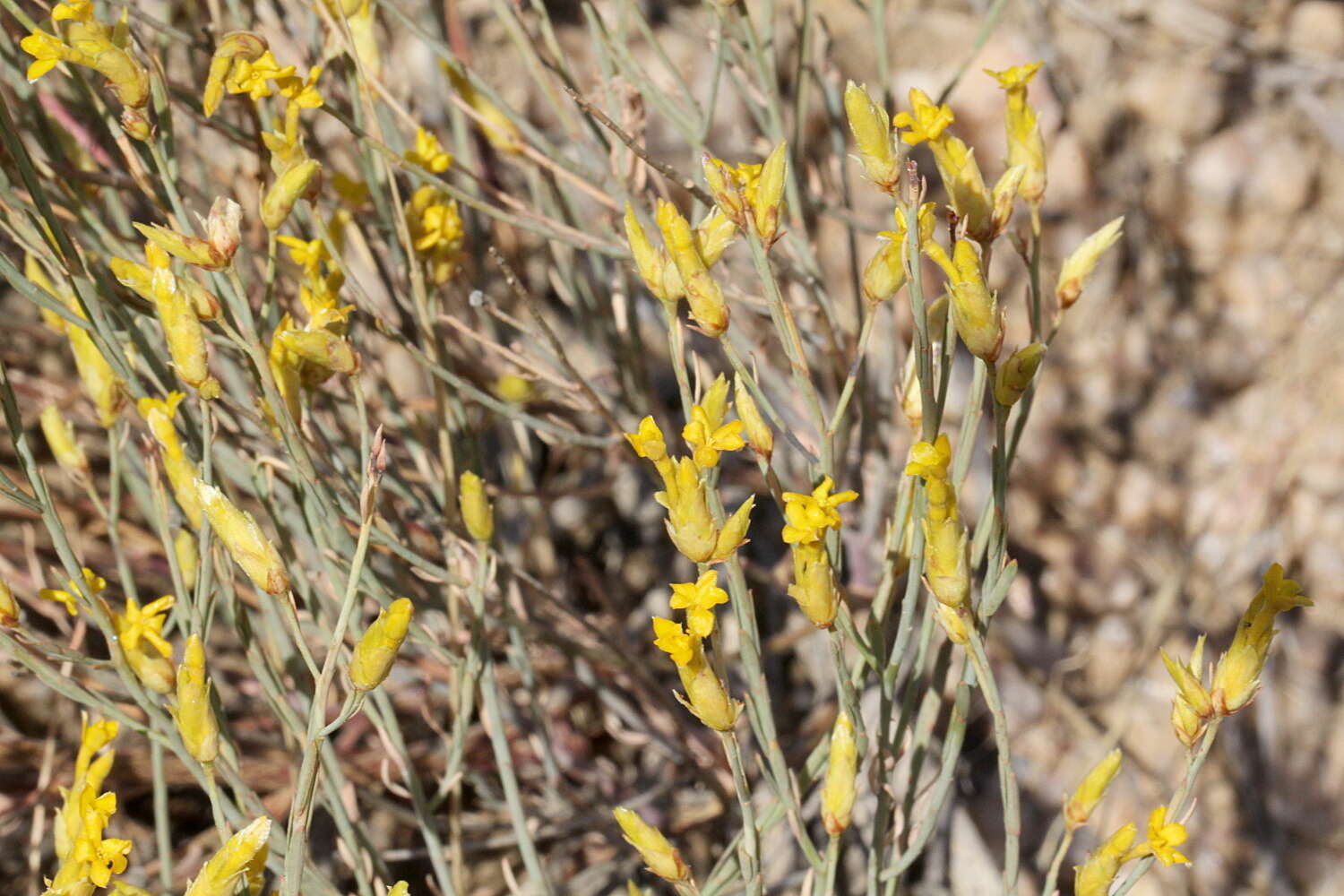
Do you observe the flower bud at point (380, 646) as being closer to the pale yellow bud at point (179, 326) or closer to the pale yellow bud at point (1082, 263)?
the pale yellow bud at point (179, 326)

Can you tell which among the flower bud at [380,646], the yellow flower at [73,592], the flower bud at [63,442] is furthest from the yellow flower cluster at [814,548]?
the flower bud at [63,442]

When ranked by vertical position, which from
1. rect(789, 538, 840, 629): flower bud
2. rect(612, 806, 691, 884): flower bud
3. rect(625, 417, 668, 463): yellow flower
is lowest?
rect(612, 806, 691, 884): flower bud

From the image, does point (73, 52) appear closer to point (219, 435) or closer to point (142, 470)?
point (219, 435)

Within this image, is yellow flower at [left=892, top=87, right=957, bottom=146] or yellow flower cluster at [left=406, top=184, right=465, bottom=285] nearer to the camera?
yellow flower at [left=892, top=87, right=957, bottom=146]

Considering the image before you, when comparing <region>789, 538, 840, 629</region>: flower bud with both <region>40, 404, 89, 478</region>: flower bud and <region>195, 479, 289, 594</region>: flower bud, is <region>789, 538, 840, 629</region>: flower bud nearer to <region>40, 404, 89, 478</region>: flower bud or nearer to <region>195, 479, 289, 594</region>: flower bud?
<region>195, 479, 289, 594</region>: flower bud

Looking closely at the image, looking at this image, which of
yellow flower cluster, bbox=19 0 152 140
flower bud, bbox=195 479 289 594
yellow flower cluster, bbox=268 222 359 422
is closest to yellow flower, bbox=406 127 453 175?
yellow flower cluster, bbox=268 222 359 422

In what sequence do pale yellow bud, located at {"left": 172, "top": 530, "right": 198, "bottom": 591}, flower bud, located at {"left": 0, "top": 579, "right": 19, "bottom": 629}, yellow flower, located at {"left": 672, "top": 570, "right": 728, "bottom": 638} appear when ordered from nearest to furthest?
yellow flower, located at {"left": 672, "top": 570, "right": 728, "bottom": 638}, flower bud, located at {"left": 0, "top": 579, "right": 19, "bottom": 629}, pale yellow bud, located at {"left": 172, "top": 530, "right": 198, "bottom": 591}

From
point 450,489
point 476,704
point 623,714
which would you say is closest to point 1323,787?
point 623,714
